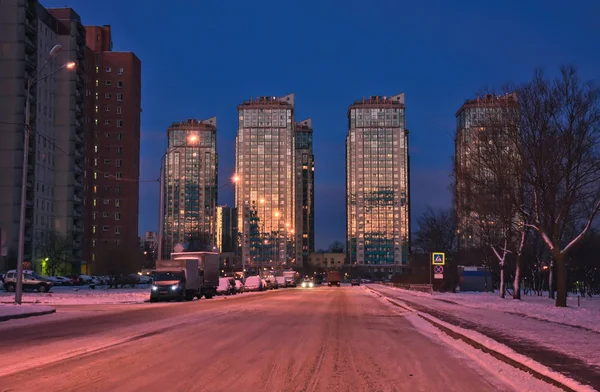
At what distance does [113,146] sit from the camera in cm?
13362

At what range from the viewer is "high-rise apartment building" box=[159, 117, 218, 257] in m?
152

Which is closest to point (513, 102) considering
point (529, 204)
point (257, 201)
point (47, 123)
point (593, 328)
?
point (529, 204)

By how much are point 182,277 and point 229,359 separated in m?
32.7

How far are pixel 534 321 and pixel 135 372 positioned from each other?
18.4 m

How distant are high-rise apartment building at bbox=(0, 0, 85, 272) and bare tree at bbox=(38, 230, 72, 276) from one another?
0.89m

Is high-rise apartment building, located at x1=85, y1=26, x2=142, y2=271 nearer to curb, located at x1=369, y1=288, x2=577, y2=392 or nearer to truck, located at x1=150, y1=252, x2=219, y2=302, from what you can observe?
truck, located at x1=150, y1=252, x2=219, y2=302

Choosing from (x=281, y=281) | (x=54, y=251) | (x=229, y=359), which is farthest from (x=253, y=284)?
(x=229, y=359)

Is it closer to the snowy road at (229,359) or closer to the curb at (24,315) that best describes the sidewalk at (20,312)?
the curb at (24,315)

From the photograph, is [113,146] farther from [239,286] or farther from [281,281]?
[239,286]

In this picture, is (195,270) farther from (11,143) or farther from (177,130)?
(177,130)

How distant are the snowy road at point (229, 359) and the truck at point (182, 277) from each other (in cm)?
2206

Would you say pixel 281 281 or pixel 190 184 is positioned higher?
pixel 190 184

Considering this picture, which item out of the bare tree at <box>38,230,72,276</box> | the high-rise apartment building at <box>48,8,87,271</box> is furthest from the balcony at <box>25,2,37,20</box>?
the bare tree at <box>38,230,72,276</box>

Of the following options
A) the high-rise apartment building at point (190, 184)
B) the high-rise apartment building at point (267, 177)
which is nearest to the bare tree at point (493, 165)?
the high-rise apartment building at point (190, 184)
